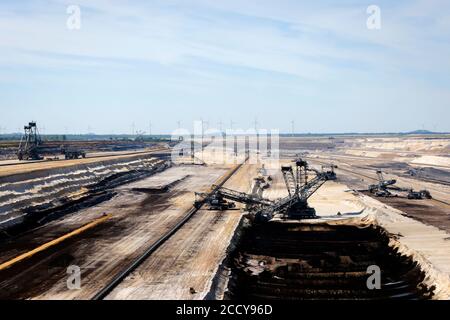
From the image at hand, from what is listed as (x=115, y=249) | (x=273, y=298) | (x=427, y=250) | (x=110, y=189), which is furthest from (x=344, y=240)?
(x=110, y=189)

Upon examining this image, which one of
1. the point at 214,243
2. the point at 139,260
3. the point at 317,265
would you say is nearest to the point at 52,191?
the point at 214,243

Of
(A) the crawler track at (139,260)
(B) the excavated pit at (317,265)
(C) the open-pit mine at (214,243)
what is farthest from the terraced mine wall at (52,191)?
(B) the excavated pit at (317,265)

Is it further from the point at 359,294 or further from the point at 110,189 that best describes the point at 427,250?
the point at 110,189

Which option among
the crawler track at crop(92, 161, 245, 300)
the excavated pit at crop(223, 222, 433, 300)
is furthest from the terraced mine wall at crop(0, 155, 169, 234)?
the excavated pit at crop(223, 222, 433, 300)

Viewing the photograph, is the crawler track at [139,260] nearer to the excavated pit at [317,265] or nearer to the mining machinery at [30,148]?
the excavated pit at [317,265]

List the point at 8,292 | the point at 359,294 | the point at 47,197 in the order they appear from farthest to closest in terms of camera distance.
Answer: the point at 47,197, the point at 359,294, the point at 8,292
